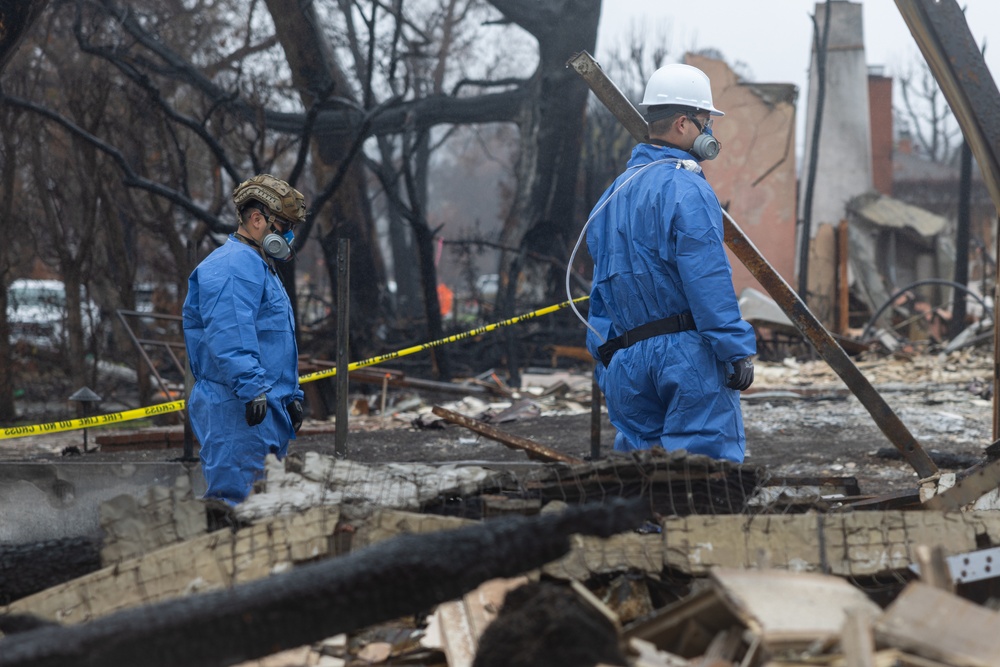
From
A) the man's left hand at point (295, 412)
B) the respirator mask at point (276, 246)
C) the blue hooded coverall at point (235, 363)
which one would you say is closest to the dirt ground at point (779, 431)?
the man's left hand at point (295, 412)

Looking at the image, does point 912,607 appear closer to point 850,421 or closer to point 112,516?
A: point 112,516

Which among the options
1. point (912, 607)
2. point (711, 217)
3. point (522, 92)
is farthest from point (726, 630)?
point (522, 92)

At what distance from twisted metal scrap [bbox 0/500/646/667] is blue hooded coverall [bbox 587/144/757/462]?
Result: 146 cm

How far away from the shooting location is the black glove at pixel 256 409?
4375mm

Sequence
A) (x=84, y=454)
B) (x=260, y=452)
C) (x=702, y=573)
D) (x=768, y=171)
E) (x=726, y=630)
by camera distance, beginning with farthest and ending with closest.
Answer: (x=768, y=171)
(x=84, y=454)
(x=260, y=452)
(x=702, y=573)
(x=726, y=630)

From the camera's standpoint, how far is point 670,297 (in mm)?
4188

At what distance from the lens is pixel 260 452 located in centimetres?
460

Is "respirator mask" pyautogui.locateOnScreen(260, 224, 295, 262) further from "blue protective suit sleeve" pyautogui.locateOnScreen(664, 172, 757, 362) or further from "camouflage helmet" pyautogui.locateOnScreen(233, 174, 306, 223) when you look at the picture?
"blue protective suit sleeve" pyautogui.locateOnScreen(664, 172, 757, 362)

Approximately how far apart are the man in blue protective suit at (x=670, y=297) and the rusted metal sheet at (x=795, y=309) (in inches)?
16.5

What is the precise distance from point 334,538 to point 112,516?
0.72 m

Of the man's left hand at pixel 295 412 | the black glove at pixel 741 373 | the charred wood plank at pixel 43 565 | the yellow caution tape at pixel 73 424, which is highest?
the black glove at pixel 741 373

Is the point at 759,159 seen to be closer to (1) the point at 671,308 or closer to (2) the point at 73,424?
(2) the point at 73,424

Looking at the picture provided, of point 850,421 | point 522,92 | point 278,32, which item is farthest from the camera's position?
point 522,92

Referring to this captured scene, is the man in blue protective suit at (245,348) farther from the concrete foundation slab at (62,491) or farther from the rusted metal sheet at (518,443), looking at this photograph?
the rusted metal sheet at (518,443)
